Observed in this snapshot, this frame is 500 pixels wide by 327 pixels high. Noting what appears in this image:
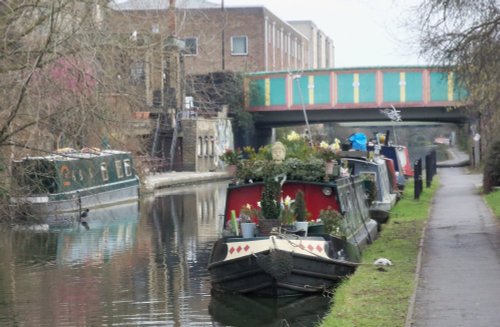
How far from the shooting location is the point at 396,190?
38.1m

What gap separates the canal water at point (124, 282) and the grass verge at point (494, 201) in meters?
7.83

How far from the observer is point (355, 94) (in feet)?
228

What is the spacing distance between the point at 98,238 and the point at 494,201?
12.1 meters

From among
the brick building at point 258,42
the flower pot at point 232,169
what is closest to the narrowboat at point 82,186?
the flower pot at point 232,169

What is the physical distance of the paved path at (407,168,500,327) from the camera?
Result: 13.2 meters

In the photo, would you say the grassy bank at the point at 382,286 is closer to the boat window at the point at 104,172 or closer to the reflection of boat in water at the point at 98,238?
the reflection of boat in water at the point at 98,238

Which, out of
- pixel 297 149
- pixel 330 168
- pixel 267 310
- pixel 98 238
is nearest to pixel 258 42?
pixel 98 238

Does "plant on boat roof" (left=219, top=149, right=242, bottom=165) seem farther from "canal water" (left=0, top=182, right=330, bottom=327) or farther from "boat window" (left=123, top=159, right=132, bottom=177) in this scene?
"boat window" (left=123, top=159, right=132, bottom=177)

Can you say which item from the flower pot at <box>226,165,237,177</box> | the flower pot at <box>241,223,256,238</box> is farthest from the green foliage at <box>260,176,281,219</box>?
the flower pot at <box>226,165,237,177</box>

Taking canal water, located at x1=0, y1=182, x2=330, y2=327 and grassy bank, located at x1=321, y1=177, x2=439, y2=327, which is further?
canal water, located at x1=0, y1=182, x2=330, y2=327

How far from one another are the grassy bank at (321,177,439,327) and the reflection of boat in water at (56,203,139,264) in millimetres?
6854

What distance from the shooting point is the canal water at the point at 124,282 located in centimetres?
1698

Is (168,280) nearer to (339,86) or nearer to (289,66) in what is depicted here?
(339,86)

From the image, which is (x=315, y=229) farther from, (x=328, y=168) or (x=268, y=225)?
(x=328, y=168)
